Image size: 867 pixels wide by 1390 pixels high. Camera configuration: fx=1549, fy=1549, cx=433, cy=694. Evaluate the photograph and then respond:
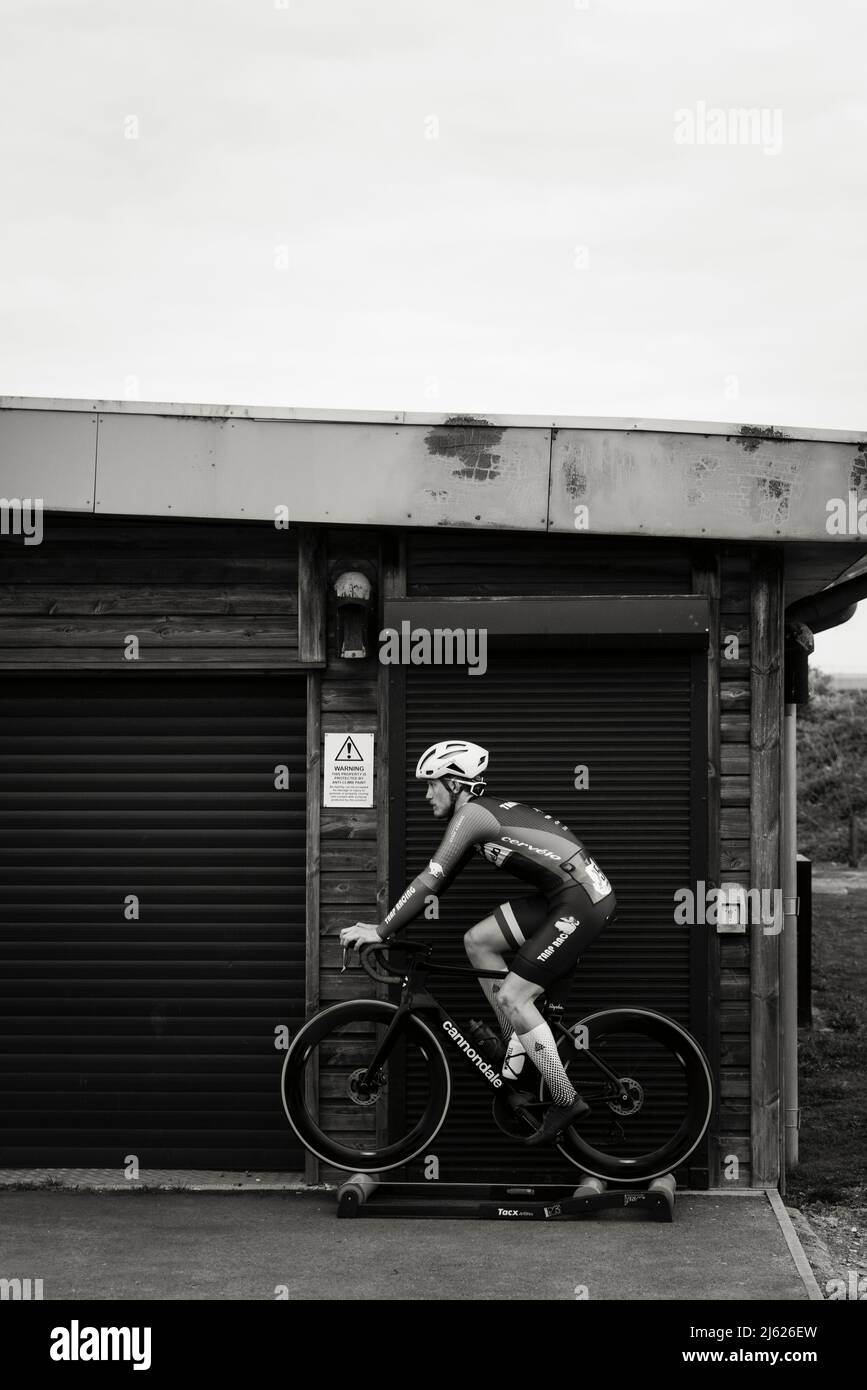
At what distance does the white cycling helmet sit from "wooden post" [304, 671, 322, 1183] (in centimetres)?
80

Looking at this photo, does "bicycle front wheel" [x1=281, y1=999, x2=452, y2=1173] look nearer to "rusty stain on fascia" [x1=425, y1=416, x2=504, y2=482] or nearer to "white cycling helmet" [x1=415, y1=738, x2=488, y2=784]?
"white cycling helmet" [x1=415, y1=738, x2=488, y2=784]

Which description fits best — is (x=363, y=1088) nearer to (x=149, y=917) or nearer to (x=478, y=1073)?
(x=478, y=1073)

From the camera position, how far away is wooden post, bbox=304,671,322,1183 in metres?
7.68

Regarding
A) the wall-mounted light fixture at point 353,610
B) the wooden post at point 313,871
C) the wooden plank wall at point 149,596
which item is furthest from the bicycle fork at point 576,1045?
the wooden plank wall at point 149,596

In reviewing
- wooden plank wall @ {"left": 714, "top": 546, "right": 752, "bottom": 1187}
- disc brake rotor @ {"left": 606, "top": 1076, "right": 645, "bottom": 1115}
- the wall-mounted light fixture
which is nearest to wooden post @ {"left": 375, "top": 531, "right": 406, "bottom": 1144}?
the wall-mounted light fixture

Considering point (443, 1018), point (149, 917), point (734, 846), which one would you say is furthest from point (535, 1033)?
point (149, 917)

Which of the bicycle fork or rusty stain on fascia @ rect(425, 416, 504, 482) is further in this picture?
rusty stain on fascia @ rect(425, 416, 504, 482)

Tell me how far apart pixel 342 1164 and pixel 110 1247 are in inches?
45.5

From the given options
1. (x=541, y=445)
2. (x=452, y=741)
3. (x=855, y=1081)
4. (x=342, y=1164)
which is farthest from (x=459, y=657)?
(x=855, y=1081)

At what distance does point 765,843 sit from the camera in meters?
7.54

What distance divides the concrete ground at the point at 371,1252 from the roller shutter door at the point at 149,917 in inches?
18.1

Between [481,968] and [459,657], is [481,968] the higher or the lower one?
the lower one
